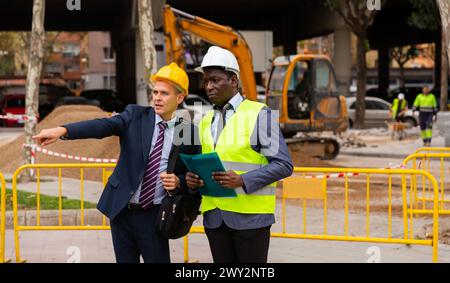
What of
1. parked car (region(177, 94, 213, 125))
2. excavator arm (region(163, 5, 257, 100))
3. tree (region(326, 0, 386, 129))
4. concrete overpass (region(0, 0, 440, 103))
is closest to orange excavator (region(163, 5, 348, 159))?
excavator arm (region(163, 5, 257, 100))

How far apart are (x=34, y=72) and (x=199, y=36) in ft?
16.9

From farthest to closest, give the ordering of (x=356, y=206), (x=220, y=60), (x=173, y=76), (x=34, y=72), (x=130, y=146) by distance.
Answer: (x=34, y=72)
(x=356, y=206)
(x=130, y=146)
(x=173, y=76)
(x=220, y=60)

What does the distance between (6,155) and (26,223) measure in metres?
8.17

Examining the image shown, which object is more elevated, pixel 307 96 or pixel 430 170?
pixel 307 96

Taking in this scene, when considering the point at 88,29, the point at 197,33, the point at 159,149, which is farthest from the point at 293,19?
the point at 159,149

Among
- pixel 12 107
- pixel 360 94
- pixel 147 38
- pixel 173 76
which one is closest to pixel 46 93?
pixel 12 107

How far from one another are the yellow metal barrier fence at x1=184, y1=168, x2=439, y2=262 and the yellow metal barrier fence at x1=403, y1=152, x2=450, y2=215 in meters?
0.22

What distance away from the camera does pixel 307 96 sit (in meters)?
21.3

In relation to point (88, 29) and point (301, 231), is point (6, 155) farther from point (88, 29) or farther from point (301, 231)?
point (88, 29)

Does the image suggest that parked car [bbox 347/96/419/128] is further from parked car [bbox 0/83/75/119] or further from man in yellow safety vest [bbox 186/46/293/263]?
man in yellow safety vest [bbox 186/46/293/263]

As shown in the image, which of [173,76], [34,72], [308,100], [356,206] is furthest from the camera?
[308,100]

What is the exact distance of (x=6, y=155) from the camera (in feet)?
60.6

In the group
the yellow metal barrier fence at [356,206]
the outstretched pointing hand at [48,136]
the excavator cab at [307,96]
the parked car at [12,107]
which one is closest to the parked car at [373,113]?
the excavator cab at [307,96]

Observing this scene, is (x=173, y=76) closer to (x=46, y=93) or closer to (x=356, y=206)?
(x=356, y=206)
